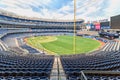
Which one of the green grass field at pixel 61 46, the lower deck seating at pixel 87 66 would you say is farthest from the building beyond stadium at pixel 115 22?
the lower deck seating at pixel 87 66

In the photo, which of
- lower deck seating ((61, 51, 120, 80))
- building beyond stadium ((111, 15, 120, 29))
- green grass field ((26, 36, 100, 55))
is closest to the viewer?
lower deck seating ((61, 51, 120, 80))

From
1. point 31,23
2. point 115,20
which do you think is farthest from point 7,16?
point 115,20

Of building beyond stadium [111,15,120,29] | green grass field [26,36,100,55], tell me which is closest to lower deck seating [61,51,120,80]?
green grass field [26,36,100,55]

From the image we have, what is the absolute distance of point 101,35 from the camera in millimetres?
63219

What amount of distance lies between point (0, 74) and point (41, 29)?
78.3 metres

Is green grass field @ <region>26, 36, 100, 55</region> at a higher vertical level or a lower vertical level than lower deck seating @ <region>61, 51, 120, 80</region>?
lower

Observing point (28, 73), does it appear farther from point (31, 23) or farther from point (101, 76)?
point (31, 23)

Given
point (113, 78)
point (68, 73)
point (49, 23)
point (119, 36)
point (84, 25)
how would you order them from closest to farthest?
point (113, 78), point (68, 73), point (119, 36), point (49, 23), point (84, 25)

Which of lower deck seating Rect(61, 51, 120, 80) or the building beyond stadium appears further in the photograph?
the building beyond stadium

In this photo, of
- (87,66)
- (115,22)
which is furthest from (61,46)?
(115,22)

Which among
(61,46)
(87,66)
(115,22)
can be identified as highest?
(115,22)

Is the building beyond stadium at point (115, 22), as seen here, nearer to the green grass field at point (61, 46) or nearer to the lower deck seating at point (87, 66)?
the green grass field at point (61, 46)

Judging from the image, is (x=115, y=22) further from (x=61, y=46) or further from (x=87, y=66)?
(x=87, y=66)

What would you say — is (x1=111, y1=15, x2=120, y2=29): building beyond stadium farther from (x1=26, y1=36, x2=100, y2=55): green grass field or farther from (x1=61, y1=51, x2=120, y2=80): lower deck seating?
(x1=61, y1=51, x2=120, y2=80): lower deck seating
